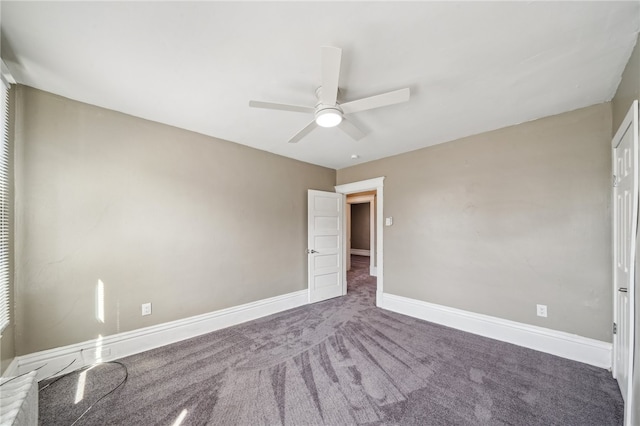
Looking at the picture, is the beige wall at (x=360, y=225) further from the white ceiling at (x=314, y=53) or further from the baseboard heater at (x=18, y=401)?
the baseboard heater at (x=18, y=401)

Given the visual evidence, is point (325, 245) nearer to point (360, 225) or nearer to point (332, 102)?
point (332, 102)

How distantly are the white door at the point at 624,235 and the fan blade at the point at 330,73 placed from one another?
194cm

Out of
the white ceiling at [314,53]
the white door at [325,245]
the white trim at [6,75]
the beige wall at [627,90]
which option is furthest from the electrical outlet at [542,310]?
the white trim at [6,75]

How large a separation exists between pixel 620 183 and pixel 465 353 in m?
2.09

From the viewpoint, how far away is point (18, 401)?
1103 mm

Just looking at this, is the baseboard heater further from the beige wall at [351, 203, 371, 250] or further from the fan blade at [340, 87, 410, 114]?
the beige wall at [351, 203, 371, 250]

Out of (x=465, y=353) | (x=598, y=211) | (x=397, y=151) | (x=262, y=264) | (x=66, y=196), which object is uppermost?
(x=397, y=151)

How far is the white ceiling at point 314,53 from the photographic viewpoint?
1.30 meters

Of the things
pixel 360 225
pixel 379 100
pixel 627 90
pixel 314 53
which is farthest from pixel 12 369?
pixel 360 225

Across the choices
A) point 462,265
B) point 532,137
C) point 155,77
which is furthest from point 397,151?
point 155,77

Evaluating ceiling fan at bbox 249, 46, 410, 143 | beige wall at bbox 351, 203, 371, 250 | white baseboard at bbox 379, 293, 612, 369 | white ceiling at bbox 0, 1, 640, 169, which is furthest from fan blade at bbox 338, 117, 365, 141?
beige wall at bbox 351, 203, 371, 250

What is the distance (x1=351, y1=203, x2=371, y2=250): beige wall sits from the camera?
9.55 metres

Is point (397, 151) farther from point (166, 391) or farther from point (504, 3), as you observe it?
point (166, 391)

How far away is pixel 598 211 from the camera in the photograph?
2279mm
